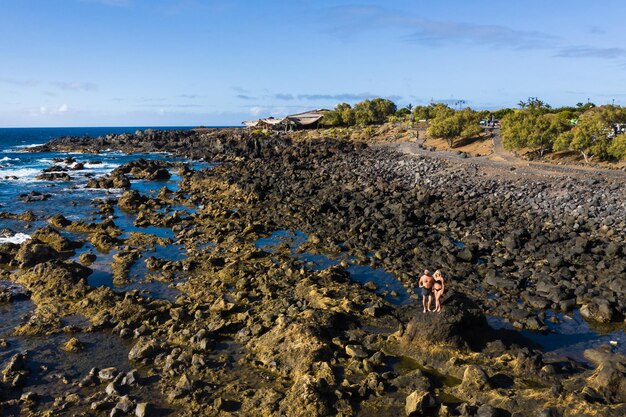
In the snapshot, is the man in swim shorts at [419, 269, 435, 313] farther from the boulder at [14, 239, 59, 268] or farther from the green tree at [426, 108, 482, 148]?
the green tree at [426, 108, 482, 148]

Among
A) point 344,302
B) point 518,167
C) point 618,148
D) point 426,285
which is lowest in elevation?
point 344,302

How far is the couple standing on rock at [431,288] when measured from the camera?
18875 mm

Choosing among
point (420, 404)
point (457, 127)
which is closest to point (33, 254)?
point (420, 404)

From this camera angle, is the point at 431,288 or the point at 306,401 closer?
the point at 306,401

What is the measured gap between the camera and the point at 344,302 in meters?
21.1

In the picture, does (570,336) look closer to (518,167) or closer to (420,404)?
(420,404)

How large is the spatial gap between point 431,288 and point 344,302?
400 centimetres

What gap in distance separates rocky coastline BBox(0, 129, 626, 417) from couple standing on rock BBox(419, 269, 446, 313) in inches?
24.1

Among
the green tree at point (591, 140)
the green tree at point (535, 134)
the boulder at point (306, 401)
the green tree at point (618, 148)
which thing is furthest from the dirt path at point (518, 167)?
the boulder at point (306, 401)

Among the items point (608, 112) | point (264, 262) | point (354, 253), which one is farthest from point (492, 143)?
point (264, 262)

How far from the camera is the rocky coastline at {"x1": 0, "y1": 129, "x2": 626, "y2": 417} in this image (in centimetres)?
1446

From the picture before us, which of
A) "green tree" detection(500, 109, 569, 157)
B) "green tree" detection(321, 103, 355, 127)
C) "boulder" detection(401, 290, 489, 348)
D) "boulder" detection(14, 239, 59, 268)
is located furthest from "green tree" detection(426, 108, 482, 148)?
"boulder" detection(14, 239, 59, 268)

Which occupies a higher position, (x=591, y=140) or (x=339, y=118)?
(x=339, y=118)

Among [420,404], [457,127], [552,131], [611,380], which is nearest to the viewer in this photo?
[420,404]
